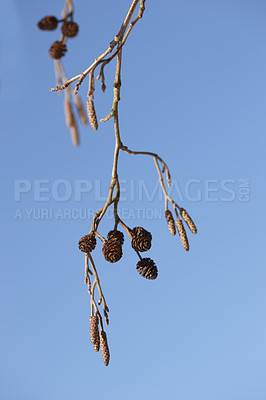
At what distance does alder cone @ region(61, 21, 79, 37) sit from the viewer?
23.2 inches

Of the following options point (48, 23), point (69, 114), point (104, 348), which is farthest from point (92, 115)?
point (104, 348)

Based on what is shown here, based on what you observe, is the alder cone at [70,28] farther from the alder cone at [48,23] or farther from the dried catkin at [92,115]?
the dried catkin at [92,115]

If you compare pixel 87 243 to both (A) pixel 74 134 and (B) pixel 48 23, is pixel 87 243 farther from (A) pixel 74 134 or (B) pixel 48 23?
(B) pixel 48 23

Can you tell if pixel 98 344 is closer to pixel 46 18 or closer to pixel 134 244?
pixel 134 244

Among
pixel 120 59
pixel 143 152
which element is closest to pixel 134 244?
pixel 143 152

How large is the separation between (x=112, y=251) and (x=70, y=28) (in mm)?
307

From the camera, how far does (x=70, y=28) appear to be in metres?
0.59

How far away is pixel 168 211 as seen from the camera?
Result: 82 cm

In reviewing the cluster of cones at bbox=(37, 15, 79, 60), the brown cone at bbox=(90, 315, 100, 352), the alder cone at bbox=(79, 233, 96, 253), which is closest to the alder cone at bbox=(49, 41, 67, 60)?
the cluster of cones at bbox=(37, 15, 79, 60)

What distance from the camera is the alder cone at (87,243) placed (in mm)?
687

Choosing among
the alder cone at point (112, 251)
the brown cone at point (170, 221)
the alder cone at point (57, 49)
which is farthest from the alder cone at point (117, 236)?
the alder cone at point (57, 49)

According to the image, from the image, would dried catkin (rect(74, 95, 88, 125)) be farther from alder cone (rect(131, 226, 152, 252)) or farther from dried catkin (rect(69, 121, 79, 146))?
alder cone (rect(131, 226, 152, 252))

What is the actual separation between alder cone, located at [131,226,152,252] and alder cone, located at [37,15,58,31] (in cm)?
30

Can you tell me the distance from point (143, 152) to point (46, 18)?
25 centimetres
